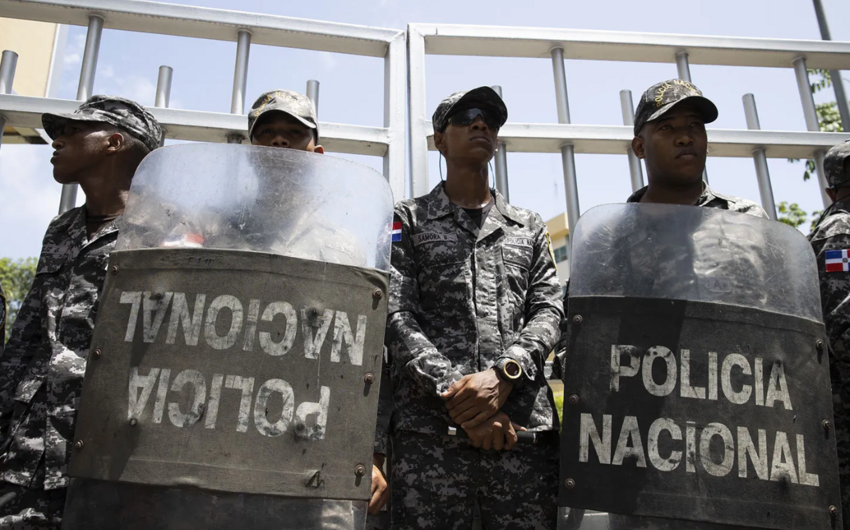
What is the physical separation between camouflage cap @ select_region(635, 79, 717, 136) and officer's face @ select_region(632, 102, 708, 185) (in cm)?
3

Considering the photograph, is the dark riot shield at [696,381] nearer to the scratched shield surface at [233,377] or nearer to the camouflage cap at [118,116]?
the scratched shield surface at [233,377]

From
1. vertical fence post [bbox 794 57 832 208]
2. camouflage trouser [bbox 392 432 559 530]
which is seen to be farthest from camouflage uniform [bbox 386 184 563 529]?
vertical fence post [bbox 794 57 832 208]

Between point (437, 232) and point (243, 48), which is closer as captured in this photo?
point (437, 232)

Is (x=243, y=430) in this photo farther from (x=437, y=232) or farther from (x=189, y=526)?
(x=437, y=232)

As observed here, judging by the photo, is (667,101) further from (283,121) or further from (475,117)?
(283,121)

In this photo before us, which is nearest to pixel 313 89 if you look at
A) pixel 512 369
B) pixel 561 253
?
pixel 512 369

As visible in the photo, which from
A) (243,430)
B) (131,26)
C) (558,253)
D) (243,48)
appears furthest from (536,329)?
(558,253)

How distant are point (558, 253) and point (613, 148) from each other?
25812mm

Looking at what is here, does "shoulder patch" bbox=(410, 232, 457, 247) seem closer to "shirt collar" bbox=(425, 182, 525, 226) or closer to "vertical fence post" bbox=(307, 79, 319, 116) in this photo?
"shirt collar" bbox=(425, 182, 525, 226)

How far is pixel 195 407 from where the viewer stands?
1.67 meters

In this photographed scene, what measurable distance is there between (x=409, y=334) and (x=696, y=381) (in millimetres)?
886

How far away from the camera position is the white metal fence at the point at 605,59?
3.17 meters

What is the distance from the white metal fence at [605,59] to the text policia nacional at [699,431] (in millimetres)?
1407

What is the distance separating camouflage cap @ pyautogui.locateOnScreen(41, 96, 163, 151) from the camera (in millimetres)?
2520
